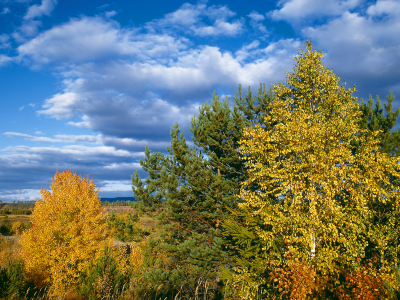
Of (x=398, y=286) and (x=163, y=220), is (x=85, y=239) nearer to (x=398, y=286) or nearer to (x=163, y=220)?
(x=163, y=220)

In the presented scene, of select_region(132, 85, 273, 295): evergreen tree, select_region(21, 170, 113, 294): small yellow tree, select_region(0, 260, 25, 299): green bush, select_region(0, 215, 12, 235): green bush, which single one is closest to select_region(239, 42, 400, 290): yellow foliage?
select_region(132, 85, 273, 295): evergreen tree

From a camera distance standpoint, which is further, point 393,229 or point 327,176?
point 393,229

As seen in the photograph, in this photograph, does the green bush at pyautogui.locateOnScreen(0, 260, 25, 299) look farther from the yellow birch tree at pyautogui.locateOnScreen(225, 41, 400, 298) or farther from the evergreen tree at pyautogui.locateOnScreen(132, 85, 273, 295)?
the yellow birch tree at pyautogui.locateOnScreen(225, 41, 400, 298)

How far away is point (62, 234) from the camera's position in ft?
70.6

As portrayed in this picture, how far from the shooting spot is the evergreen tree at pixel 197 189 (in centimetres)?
1455

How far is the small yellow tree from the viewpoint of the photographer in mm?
19719

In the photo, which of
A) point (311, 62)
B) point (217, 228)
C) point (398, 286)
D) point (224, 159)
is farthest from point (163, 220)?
point (311, 62)

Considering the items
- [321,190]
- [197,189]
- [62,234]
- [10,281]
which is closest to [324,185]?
[321,190]

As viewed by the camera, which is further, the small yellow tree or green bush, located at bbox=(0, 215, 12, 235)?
green bush, located at bbox=(0, 215, 12, 235)

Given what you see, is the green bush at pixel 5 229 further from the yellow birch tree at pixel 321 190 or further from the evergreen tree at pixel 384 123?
the evergreen tree at pixel 384 123

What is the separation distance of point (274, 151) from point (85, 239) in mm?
18514

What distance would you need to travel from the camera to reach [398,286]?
8.50 m

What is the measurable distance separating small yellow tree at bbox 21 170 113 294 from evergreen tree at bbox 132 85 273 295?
905cm

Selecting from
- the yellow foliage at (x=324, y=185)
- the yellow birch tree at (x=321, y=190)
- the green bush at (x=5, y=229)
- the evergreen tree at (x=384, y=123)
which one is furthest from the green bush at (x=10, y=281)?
the green bush at (x=5, y=229)
